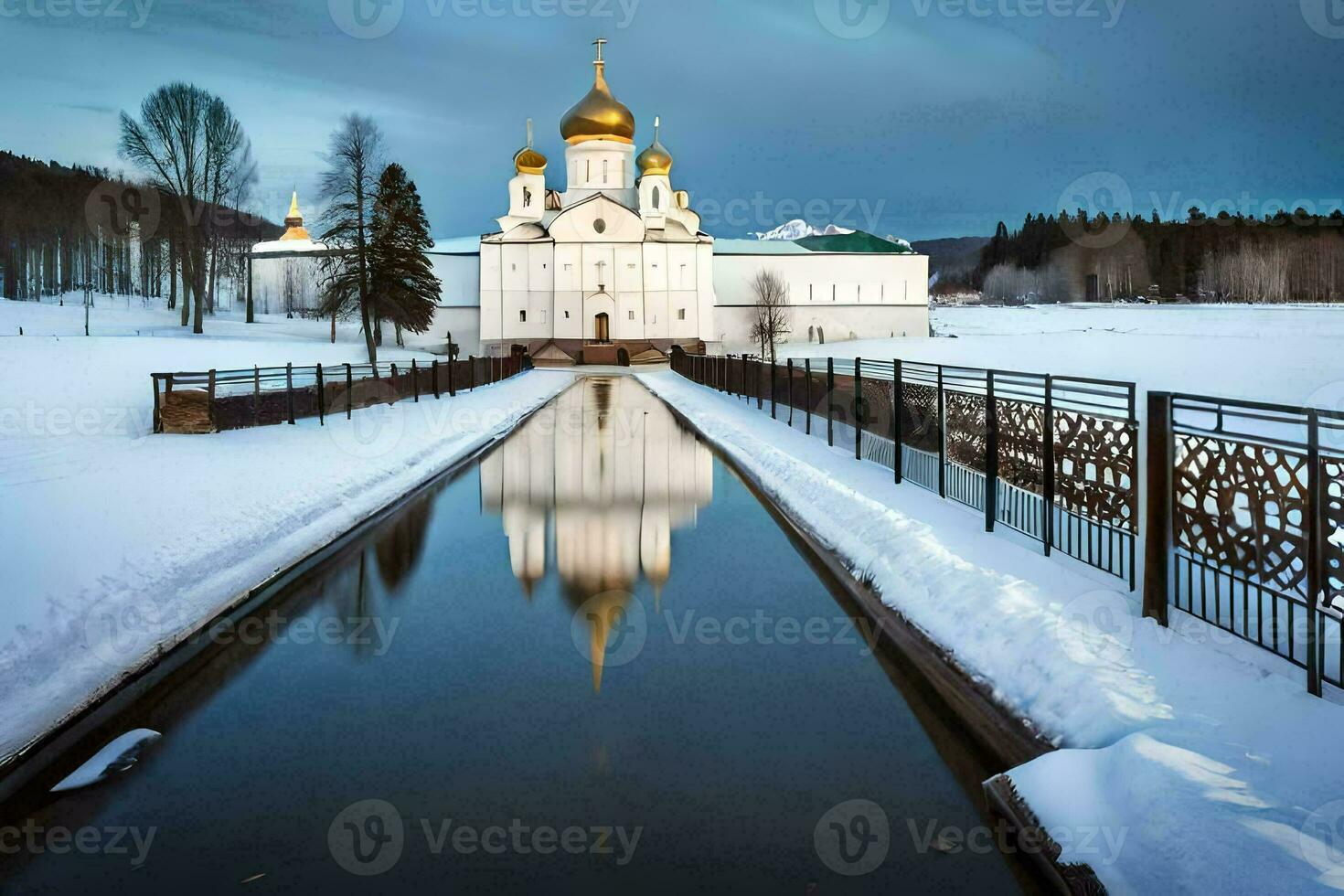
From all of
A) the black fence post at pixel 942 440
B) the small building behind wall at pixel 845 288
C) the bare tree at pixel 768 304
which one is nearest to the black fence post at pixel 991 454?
the black fence post at pixel 942 440

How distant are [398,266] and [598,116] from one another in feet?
84.5

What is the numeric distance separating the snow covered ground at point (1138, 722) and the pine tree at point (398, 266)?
56753 millimetres

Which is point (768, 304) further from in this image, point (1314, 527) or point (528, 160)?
point (1314, 527)

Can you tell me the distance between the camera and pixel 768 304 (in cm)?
9250

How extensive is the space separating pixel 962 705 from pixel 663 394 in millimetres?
32344

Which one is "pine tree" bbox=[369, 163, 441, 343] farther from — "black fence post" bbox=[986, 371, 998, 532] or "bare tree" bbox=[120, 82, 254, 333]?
"black fence post" bbox=[986, 371, 998, 532]

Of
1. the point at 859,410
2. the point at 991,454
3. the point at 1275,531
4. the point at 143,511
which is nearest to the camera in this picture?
the point at 1275,531

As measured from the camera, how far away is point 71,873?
157 inches

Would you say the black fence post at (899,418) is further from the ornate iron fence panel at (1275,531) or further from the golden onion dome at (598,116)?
the golden onion dome at (598,116)

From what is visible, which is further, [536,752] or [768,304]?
[768,304]

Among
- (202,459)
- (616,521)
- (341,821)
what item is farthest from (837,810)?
(202,459)

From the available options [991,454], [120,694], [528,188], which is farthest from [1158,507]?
[528,188]

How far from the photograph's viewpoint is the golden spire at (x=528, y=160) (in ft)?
285

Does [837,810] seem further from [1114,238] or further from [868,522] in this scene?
[1114,238]
